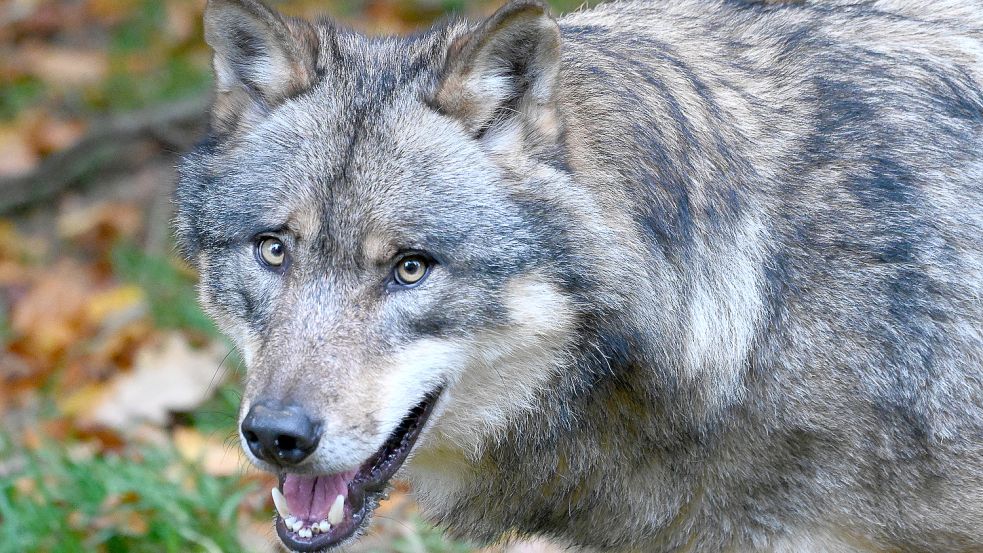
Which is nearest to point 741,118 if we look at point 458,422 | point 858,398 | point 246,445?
point 858,398

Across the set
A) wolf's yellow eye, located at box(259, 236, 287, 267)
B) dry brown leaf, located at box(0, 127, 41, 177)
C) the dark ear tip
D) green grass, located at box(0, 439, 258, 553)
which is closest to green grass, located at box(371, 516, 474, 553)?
green grass, located at box(0, 439, 258, 553)

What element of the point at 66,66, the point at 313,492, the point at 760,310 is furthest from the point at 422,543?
the point at 66,66

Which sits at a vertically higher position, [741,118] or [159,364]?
[741,118]

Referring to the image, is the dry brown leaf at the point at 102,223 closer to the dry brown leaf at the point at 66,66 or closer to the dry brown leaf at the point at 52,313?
the dry brown leaf at the point at 52,313

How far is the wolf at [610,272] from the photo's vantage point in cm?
324

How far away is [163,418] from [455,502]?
8.22ft

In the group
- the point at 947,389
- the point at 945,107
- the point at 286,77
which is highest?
the point at 286,77

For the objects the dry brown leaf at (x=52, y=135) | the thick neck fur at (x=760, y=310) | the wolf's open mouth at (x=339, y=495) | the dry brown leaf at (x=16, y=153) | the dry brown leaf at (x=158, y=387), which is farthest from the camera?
the dry brown leaf at (x=52, y=135)

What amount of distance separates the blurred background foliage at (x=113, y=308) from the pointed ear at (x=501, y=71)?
129cm

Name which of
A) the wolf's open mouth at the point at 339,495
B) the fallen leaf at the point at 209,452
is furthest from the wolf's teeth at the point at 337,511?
the fallen leaf at the point at 209,452

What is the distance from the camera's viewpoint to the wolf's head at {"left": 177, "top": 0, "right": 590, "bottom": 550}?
10.3ft

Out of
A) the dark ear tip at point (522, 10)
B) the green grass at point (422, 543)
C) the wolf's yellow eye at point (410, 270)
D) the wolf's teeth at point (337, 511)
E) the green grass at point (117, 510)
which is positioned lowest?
the green grass at point (422, 543)

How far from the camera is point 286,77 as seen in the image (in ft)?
11.6

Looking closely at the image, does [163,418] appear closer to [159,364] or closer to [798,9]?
[159,364]
